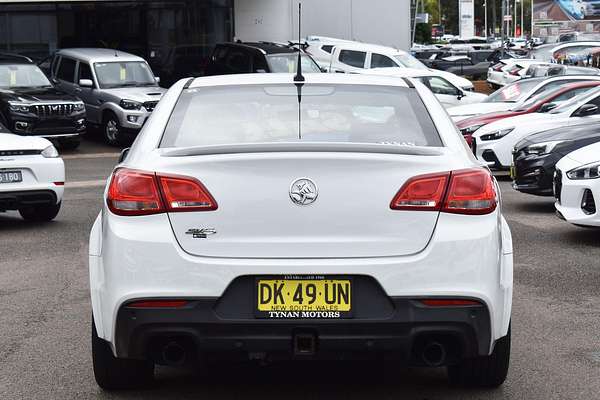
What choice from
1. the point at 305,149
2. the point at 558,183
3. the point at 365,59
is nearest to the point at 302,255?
the point at 305,149

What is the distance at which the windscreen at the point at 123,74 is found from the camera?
25.6 meters

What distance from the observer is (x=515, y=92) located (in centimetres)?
2259

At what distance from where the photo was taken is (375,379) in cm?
629

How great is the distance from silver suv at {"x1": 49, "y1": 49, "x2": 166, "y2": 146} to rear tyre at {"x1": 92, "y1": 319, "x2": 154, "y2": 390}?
1864 centimetres

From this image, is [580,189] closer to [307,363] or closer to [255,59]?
[307,363]

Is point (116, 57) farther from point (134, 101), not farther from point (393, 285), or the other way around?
point (393, 285)

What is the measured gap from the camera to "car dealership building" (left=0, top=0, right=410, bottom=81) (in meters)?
34.6

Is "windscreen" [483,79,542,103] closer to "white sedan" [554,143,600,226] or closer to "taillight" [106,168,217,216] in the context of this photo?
"white sedan" [554,143,600,226]

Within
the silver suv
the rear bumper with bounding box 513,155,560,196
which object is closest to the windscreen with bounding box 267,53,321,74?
the silver suv

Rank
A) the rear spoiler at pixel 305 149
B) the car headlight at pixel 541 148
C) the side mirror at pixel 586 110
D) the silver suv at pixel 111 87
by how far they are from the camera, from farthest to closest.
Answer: the silver suv at pixel 111 87, the side mirror at pixel 586 110, the car headlight at pixel 541 148, the rear spoiler at pixel 305 149

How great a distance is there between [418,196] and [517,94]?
58.4 ft

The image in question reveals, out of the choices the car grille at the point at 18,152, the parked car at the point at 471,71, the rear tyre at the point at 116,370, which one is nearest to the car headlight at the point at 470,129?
the car grille at the point at 18,152

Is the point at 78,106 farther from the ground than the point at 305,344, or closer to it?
closer to it

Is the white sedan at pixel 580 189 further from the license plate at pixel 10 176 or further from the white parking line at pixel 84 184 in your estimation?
the white parking line at pixel 84 184
